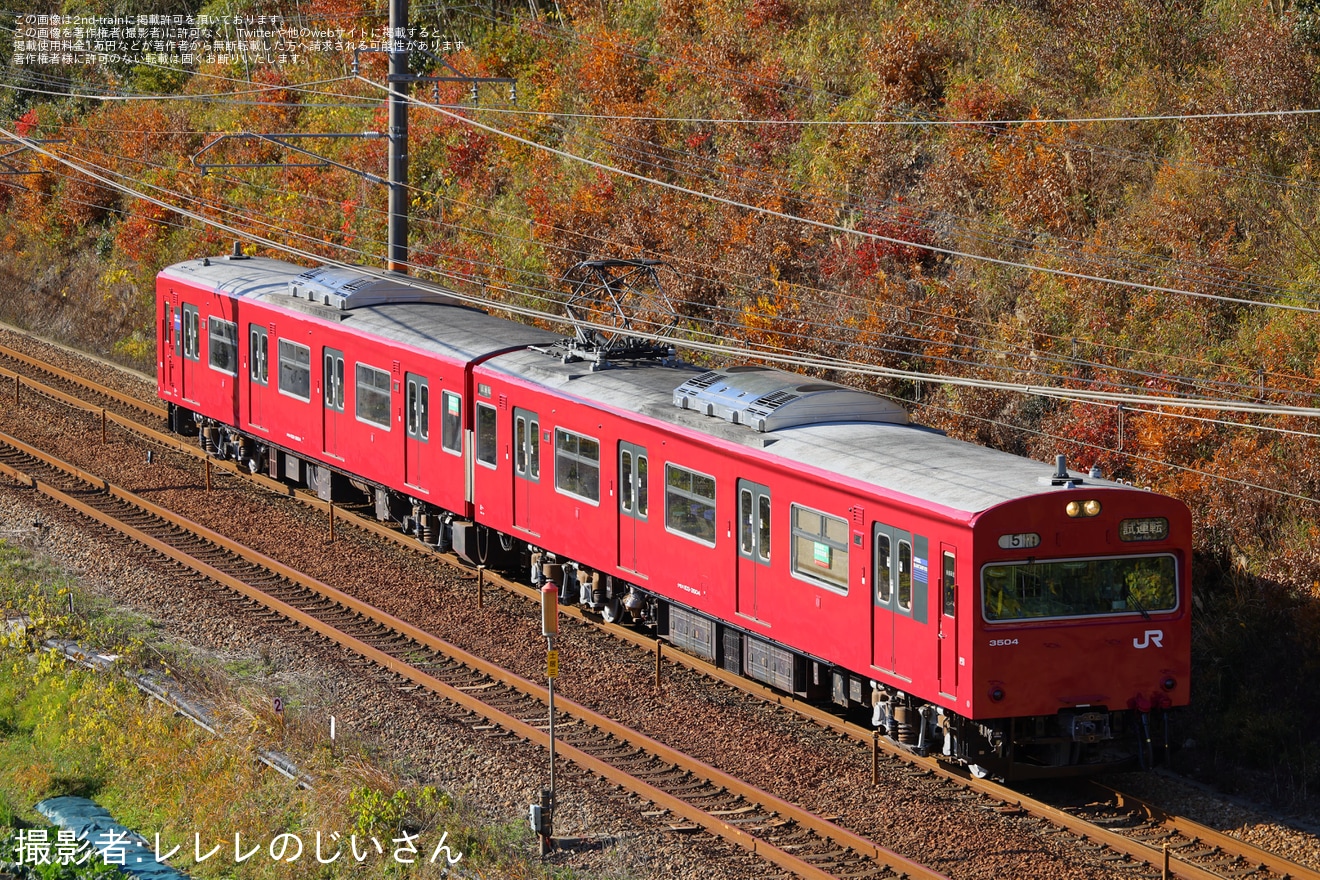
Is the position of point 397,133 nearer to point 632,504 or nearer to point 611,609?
point 611,609

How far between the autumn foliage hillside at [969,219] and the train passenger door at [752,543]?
165 cm

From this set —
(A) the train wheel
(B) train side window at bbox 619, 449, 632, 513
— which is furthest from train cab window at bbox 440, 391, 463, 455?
(B) train side window at bbox 619, 449, 632, 513

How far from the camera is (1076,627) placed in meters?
13.6

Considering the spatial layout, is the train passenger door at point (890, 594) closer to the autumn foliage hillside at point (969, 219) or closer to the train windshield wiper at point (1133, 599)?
the autumn foliage hillside at point (969, 219)

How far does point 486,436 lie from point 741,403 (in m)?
5.07

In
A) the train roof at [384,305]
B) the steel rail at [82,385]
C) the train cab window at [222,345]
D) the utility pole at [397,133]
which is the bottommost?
the steel rail at [82,385]

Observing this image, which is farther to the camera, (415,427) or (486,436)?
(415,427)

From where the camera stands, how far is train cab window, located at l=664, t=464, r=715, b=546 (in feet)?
54.3

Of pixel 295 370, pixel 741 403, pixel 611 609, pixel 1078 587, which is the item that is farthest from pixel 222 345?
pixel 1078 587

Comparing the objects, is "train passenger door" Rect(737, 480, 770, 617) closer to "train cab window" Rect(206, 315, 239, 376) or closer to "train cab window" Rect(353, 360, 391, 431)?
"train cab window" Rect(353, 360, 391, 431)

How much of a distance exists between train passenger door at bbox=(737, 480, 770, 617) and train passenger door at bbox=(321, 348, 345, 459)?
30.1 ft

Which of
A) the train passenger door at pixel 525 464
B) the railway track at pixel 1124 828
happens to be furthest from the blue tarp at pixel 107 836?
the train passenger door at pixel 525 464

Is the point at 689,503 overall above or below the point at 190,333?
below

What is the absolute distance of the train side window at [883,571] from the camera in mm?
14102
